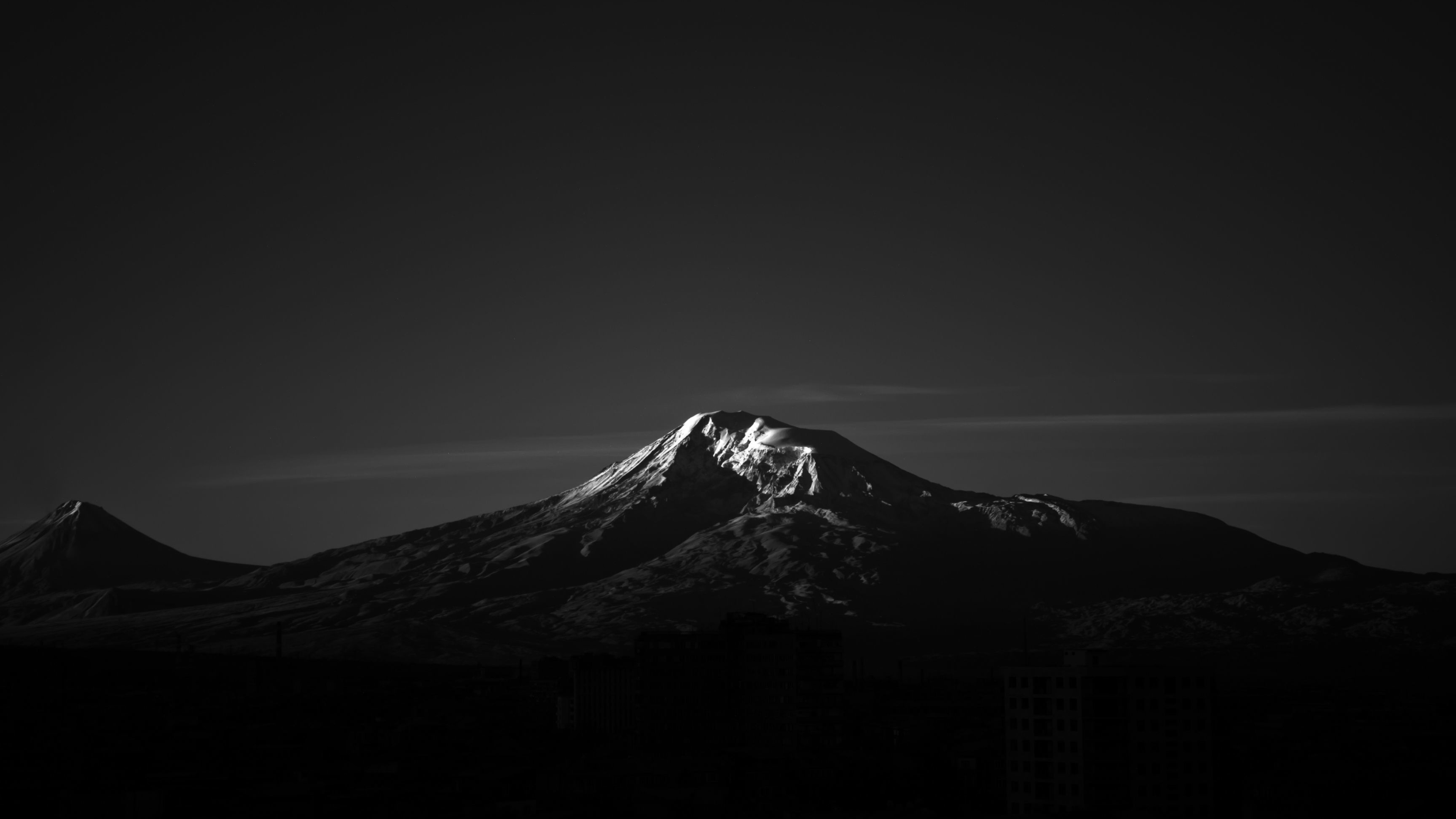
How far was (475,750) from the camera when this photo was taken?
14312 centimetres

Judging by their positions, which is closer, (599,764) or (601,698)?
(599,764)

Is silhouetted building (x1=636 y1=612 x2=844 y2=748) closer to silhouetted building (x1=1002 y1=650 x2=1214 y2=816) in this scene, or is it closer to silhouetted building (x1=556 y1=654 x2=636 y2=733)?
silhouetted building (x1=556 y1=654 x2=636 y2=733)

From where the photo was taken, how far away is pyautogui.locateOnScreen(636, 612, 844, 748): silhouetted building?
13950cm

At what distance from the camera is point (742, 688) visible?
13962cm

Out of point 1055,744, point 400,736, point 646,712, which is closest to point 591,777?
point 646,712

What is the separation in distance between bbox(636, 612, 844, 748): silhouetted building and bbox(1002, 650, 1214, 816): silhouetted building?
172 feet

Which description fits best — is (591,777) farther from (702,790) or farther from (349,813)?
(349,813)

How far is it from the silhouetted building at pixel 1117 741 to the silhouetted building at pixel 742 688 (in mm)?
52287

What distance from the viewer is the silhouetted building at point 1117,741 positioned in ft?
276

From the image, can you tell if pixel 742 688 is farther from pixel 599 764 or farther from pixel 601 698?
pixel 601 698

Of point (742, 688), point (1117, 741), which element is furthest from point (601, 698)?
point (1117, 741)

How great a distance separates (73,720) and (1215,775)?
414ft

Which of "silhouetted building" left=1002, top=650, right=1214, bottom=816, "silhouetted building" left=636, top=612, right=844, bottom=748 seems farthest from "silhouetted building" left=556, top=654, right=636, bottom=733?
"silhouetted building" left=1002, top=650, right=1214, bottom=816

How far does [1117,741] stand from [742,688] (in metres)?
58.1
